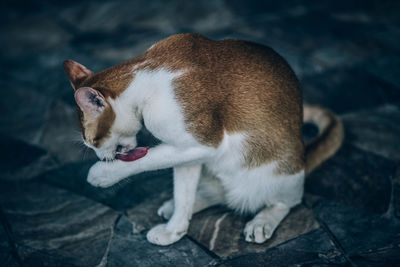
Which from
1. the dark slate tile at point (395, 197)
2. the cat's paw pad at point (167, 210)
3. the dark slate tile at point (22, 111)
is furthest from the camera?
the dark slate tile at point (22, 111)

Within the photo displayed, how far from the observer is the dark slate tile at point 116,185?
2.92 meters

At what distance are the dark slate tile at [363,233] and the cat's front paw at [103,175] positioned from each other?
1418 mm

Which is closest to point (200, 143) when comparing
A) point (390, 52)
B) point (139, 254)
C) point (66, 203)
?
point (139, 254)

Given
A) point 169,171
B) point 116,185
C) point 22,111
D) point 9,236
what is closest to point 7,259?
point 9,236

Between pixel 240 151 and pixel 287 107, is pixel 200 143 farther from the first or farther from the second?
pixel 287 107

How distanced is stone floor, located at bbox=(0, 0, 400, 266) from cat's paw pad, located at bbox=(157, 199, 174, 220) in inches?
3.0

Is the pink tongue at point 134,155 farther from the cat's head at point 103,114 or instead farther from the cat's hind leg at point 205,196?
the cat's hind leg at point 205,196

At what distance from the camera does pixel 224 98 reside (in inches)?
87.5

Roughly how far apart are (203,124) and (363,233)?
127 cm

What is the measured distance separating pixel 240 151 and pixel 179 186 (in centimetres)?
45

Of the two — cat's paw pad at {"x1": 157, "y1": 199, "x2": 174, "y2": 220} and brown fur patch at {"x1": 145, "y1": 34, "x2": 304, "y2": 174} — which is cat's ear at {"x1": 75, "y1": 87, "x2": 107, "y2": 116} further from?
cat's paw pad at {"x1": 157, "y1": 199, "x2": 174, "y2": 220}

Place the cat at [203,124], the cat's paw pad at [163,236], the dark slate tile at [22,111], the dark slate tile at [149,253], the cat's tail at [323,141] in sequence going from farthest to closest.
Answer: the dark slate tile at [22,111] < the cat's tail at [323,141] < the cat's paw pad at [163,236] < the dark slate tile at [149,253] < the cat at [203,124]

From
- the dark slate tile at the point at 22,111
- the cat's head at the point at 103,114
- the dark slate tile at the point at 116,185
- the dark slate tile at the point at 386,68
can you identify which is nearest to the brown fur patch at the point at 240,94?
the cat's head at the point at 103,114

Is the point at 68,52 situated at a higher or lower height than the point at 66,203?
higher
